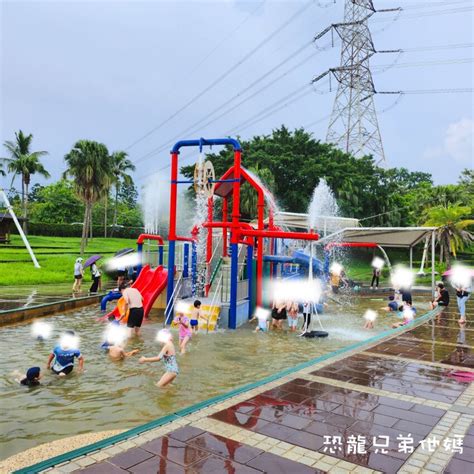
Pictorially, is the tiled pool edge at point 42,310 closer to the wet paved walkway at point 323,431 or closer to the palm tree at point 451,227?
the wet paved walkway at point 323,431

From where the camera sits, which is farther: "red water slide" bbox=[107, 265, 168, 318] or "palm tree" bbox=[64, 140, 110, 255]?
"palm tree" bbox=[64, 140, 110, 255]

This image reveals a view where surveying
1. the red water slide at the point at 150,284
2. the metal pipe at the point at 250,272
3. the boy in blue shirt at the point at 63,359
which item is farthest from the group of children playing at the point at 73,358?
the metal pipe at the point at 250,272

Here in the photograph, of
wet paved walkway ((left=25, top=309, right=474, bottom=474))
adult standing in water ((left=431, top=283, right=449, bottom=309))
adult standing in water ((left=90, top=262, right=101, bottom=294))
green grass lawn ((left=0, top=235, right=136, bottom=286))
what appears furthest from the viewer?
green grass lawn ((left=0, top=235, right=136, bottom=286))

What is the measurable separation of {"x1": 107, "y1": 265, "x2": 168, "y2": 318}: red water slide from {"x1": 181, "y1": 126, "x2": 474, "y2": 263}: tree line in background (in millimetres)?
18768

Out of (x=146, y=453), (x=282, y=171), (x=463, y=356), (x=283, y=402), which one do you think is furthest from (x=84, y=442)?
(x=282, y=171)

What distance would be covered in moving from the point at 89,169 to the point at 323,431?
36668 mm

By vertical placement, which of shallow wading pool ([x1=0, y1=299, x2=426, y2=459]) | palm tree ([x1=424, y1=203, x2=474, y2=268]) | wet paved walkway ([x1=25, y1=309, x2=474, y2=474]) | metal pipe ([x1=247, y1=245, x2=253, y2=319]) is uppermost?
palm tree ([x1=424, y1=203, x2=474, y2=268])

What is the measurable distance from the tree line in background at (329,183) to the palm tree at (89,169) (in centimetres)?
703

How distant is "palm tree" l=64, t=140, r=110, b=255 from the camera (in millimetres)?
38656

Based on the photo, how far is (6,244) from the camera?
4028cm

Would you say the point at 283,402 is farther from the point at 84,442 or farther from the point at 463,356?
the point at 463,356

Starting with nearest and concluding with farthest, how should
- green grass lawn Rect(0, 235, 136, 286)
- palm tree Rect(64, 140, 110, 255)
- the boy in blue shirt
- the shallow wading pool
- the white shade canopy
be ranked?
the shallow wading pool, the boy in blue shirt, green grass lawn Rect(0, 235, 136, 286), the white shade canopy, palm tree Rect(64, 140, 110, 255)

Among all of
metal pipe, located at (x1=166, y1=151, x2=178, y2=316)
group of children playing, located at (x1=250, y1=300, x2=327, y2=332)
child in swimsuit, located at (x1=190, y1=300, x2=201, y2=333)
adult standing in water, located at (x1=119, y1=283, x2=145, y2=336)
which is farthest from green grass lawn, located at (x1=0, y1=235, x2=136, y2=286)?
group of children playing, located at (x1=250, y1=300, x2=327, y2=332)

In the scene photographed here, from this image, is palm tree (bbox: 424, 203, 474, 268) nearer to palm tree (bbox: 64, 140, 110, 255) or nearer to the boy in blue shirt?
palm tree (bbox: 64, 140, 110, 255)
